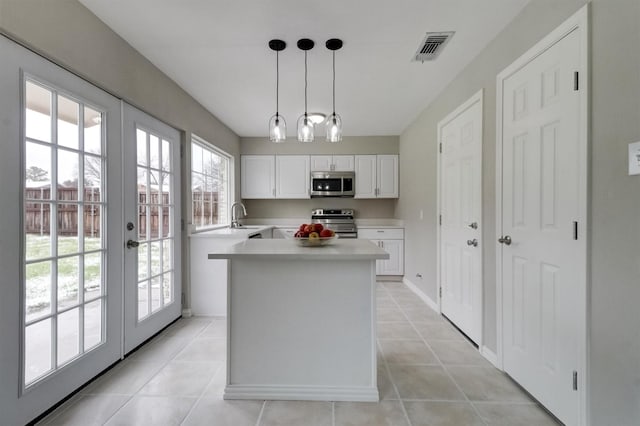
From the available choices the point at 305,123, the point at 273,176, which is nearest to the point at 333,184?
the point at 273,176

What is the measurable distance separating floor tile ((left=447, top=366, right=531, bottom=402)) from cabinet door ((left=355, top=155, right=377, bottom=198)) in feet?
10.1

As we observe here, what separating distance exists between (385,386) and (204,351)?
1408 mm

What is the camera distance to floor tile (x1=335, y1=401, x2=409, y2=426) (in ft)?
4.97

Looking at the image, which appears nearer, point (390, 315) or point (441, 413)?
point (441, 413)

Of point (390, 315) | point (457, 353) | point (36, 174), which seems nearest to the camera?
point (36, 174)

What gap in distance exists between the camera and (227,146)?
168 inches

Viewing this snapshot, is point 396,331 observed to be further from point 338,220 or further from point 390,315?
point 338,220

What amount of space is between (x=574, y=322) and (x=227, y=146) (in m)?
4.15

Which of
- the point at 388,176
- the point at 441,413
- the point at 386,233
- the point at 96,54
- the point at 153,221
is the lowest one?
the point at 441,413

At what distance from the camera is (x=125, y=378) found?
190 centimetres

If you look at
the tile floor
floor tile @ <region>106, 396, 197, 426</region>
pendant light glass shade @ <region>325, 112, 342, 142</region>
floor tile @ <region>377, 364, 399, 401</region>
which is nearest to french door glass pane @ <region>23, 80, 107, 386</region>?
the tile floor

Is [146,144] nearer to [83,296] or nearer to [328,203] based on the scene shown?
[83,296]

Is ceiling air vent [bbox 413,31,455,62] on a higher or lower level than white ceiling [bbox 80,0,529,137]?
lower

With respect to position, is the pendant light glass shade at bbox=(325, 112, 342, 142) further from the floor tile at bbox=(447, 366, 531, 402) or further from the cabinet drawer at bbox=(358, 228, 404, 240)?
the cabinet drawer at bbox=(358, 228, 404, 240)
